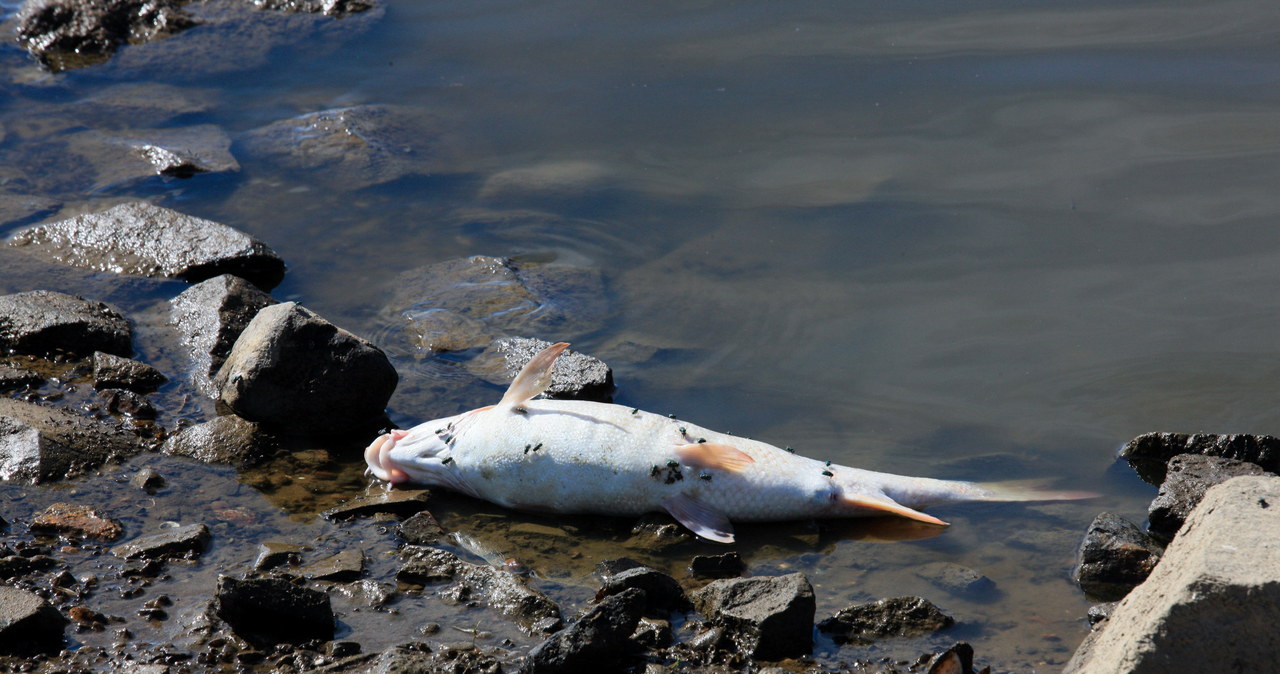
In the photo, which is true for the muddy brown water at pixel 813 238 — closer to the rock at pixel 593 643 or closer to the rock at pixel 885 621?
the rock at pixel 885 621

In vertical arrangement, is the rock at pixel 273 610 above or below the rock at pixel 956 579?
above

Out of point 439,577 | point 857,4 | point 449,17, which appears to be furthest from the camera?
point 449,17

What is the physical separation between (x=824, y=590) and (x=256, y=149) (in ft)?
27.7

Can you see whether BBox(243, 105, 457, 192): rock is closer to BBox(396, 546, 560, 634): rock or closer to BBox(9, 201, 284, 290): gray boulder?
BBox(9, 201, 284, 290): gray boulder

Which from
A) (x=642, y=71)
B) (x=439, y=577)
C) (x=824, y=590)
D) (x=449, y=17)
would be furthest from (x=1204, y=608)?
(x=449, y=17)

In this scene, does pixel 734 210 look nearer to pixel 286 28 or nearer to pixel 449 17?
pixel 449 17

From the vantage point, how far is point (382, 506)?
6500 mm

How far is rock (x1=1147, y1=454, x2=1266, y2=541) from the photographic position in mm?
6078

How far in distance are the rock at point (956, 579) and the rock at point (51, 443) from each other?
4.83 m

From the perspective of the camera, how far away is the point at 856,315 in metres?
8.52

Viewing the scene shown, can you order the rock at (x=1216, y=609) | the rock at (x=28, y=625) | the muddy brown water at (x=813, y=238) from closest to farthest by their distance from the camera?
the rock at (x=1216, y=609), the rock at (x=28, y=625), the muddy brown water at (x=813, y=238)

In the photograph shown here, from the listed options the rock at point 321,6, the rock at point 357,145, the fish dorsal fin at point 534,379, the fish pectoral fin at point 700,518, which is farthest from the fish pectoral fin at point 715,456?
the rock at point 321,6

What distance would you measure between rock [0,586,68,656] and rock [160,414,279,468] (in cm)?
187

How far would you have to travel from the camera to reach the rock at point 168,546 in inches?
230
